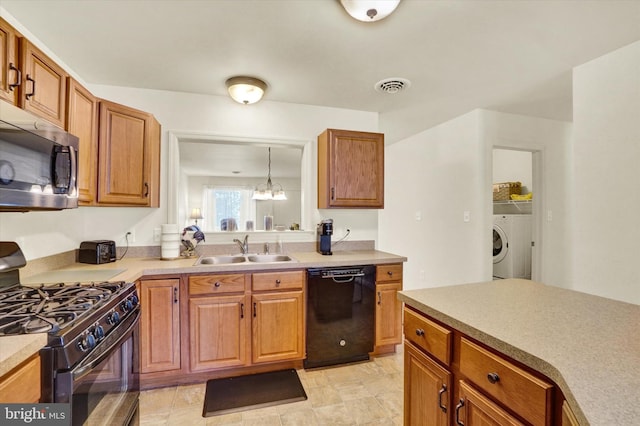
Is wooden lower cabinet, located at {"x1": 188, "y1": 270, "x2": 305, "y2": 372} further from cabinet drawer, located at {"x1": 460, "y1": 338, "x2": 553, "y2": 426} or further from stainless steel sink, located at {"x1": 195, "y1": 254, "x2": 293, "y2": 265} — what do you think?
cabinet drawer, located at {"x1": 460, "y1": 338, "x2": 553, "y2": 426}

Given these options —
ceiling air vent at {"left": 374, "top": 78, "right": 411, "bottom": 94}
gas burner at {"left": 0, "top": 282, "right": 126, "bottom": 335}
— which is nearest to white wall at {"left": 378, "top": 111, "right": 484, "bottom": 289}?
ceiling air vent at {"left": 374, "top": 78, "right": 411, "bottom": 94}

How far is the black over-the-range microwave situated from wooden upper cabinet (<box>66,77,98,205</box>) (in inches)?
16.3

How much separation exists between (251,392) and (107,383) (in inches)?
43.8

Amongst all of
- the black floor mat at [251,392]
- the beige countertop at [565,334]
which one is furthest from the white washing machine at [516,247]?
the black floor mat at [251,392]

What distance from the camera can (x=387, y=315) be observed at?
8.45 ft

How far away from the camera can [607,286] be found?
2.19 meters

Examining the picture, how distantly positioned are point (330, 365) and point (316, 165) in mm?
1832

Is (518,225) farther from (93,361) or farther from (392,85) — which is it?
(93,361)

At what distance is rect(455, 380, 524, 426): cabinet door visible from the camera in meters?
0.90

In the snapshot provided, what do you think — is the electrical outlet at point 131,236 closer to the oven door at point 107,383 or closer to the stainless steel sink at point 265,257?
the stainless steel sink at point 265,257

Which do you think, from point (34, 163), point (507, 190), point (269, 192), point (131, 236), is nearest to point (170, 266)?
point (131, 236)

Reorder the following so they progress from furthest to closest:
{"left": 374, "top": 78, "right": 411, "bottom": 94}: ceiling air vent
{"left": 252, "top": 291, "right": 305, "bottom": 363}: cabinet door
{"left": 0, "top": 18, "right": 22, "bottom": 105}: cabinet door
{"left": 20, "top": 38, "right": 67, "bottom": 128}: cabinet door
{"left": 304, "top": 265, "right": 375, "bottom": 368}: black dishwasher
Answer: {"left": 374, "top": 78, "right": 411, "bottom": 94}: ceiling air vent → {"left": 304, "top": 265, "right": 375, "bottom": 368}: black dishwasher → {"left": 252, "top": 291, "right": 305, "bottom": 363}: cabinet door → {"left": 20, "top": 38, "right": 67, "bottom": 128}: cabinet door → {"left": 0, "top": 18, "right": 22, "bottom": 105}: cabinet door

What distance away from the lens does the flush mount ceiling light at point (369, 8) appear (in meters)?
1.51

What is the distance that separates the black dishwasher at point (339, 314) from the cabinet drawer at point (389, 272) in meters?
0.06
